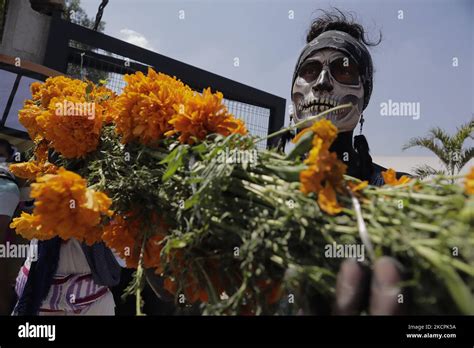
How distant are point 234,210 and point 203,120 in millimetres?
285

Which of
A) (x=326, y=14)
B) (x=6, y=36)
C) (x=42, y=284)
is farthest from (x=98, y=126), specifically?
(x=6, y=36)

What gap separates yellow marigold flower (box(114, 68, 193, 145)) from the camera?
120 cm

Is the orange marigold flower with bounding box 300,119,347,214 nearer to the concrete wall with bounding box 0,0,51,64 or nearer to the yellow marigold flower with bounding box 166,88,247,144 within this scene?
the yellow marigold flower with bounding box 166,88,247,144

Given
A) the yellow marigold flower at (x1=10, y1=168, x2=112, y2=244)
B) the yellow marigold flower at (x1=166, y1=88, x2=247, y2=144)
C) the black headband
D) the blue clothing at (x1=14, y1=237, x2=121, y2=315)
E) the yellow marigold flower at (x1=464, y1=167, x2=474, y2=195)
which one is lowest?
the blue clothing at (x1=14, y1=237, x2=121, y2=315)

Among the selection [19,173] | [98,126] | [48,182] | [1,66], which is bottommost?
[48,182]

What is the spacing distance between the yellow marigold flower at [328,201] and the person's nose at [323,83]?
1.04 metres

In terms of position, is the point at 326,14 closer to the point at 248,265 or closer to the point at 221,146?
the point at 221,146

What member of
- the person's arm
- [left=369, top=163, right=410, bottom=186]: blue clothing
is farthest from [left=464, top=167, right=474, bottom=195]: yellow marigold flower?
the person's arm

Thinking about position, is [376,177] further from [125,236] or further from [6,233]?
[6,233]

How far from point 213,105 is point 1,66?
2752 mm

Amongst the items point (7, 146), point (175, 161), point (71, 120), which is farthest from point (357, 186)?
point (7, 146)

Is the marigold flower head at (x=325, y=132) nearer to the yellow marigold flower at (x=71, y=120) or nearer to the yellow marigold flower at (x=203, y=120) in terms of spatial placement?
the yellow marigold flower at (x=203, y=120)

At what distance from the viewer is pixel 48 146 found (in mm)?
1572

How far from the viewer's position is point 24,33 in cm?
425
